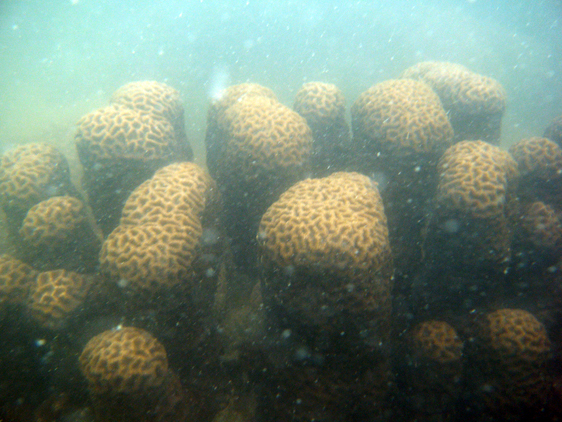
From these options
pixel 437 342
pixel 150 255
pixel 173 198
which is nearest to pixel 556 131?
pixel 437 342

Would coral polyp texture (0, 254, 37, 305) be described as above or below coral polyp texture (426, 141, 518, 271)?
below

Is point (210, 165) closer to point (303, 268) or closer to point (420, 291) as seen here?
point (303, 268)

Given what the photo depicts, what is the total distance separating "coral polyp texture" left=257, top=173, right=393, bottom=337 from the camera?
293cm

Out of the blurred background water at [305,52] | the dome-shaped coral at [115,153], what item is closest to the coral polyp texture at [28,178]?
the dome-shaped coral at [115,153]

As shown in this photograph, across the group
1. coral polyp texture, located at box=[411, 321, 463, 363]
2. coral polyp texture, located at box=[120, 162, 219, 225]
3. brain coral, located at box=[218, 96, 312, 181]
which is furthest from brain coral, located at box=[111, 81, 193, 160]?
coral polyp texture, located at box=[411, 321, 463, 363]

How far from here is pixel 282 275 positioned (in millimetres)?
3141

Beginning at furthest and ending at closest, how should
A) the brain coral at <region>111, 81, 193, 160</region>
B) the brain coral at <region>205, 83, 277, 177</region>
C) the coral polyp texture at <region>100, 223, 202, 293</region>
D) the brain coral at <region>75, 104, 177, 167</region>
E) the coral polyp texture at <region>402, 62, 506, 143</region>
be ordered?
the coral polyp texture at <region>402, 62, 506, 143</region>
the brain coral at <region>205, 83, 277, 177</region>
the brain coral at <region>111, 81, 193, 160</region>
the brain coral at <region>75, 104, 177, 167</region>
the coral polyp texture at <region>100, 223, 202, 293</region>

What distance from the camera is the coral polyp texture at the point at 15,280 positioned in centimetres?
394

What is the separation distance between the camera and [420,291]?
437 centimetres

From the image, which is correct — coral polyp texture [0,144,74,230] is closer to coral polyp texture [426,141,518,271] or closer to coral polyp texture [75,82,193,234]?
coral polyp texture [75,82,193,234]

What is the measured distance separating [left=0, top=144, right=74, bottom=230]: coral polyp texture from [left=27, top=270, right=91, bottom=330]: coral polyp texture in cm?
152

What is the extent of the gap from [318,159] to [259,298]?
2855 millimetres

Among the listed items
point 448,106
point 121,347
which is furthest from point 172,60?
point 121,347

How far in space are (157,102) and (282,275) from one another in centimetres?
415
